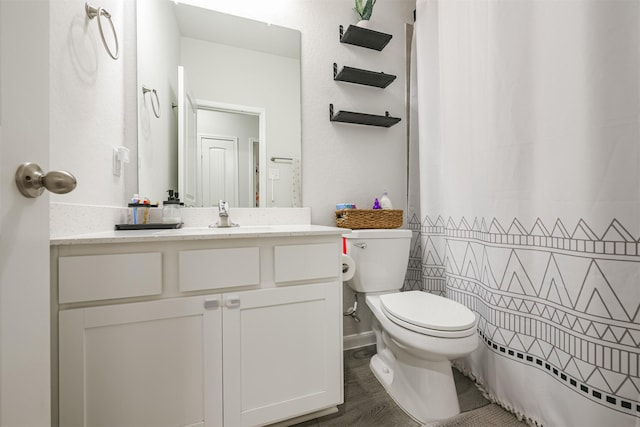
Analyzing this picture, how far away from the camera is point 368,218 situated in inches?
62.8

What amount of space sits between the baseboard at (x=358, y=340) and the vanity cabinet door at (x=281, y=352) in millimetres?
622

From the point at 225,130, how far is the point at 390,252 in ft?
3.84

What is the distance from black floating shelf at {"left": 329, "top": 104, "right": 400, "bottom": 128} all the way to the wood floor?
1.51 metres

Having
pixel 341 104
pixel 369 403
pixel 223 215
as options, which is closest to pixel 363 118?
pixel 341 104

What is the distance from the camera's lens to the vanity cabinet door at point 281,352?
39.4 inches

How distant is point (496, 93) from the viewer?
1.24 metres

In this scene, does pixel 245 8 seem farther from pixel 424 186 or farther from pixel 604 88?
pixel 604 88

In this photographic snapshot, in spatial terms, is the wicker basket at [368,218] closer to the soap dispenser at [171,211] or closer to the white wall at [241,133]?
the white wall at [241,133]

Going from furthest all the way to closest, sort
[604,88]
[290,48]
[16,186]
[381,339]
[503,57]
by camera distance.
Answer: [290,48]
[381,339]
[503,57]
[604,88]
[16,186]

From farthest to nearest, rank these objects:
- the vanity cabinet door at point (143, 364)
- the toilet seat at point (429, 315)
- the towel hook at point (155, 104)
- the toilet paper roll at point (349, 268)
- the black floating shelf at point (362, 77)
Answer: the black floating shelf at point (362, 77) < the towel hook at point (155, 104) < the toilet paper roll at point (349, 268) < the toilet seat at point (429, 315) < the vanity cabinet door at point (143, 364)

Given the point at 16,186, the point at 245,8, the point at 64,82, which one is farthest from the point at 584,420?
the point at 245,8

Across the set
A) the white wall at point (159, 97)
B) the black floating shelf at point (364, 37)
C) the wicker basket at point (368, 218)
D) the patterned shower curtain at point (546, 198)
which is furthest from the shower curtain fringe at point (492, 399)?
the black floating shelf at point (364, 37)

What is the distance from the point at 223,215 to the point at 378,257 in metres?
0.87

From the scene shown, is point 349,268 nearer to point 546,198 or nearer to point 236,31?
point 546,198
